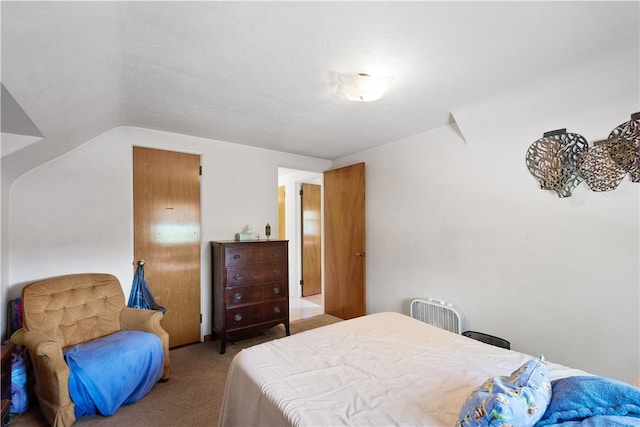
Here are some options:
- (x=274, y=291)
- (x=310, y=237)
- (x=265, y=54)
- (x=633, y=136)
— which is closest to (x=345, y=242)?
(x=274, y=291)

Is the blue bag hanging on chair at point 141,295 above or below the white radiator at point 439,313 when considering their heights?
above

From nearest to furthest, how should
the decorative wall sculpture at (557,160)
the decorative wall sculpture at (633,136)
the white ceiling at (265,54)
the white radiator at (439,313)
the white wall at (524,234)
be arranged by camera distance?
1. the white ceiling at (265,54)
2. the decorative wall sculpture at (633,136)
3. the white wall at (524,234)
4. the decorative wall sculpture at (557,160)
5. the white radiator at (439,313)

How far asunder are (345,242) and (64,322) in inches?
116

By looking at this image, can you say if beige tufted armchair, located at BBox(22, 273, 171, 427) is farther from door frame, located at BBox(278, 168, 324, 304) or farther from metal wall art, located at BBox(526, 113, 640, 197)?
metal wall art, located at BBox(526, 113, 640, 197)

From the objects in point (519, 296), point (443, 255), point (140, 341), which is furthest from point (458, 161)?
point (140, 341)

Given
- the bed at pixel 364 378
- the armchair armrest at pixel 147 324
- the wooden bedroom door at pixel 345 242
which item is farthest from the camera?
the wooden bedroom door at pixel 345 242

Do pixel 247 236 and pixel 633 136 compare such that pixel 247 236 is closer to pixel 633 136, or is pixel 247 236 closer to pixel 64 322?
pixel 64 322

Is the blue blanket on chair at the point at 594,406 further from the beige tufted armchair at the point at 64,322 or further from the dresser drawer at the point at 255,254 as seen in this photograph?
the dresser drawer at the point at 255,254

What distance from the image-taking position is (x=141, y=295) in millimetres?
2715

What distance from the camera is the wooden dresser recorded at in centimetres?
298

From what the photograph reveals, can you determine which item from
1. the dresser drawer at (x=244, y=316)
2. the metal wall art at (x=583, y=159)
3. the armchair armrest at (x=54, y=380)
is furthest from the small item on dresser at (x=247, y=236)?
the metal wall art at (x=583, y=159)

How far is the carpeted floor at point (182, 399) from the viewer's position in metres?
1.91

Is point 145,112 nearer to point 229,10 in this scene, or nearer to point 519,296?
point 229,10

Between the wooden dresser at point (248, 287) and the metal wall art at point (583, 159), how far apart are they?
2.56 m
